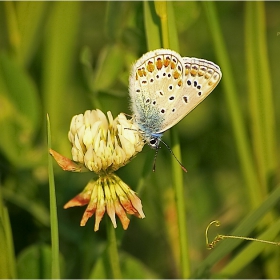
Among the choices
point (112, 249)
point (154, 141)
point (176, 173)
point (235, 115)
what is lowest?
point (112, 249)

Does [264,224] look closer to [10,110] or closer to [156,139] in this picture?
[156,139]

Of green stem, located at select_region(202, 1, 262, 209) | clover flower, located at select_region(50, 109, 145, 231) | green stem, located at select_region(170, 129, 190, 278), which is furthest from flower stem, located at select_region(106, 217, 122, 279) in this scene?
green stem, located at select_region(202, 1, 262, 209)

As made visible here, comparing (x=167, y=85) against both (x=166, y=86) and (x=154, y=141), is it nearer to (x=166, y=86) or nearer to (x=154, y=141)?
(x=166, y=86)

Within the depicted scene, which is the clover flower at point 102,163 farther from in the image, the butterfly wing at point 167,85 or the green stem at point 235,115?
the green stem at point 235,115

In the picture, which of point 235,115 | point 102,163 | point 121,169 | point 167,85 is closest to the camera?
point 102,163

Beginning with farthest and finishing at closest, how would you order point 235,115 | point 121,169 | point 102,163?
point 121,169 → point 235,115 → point 102,163

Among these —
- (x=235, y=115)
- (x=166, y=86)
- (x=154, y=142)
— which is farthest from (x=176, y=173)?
(x=235, y=115)

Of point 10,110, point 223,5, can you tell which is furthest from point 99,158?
point 223,5
